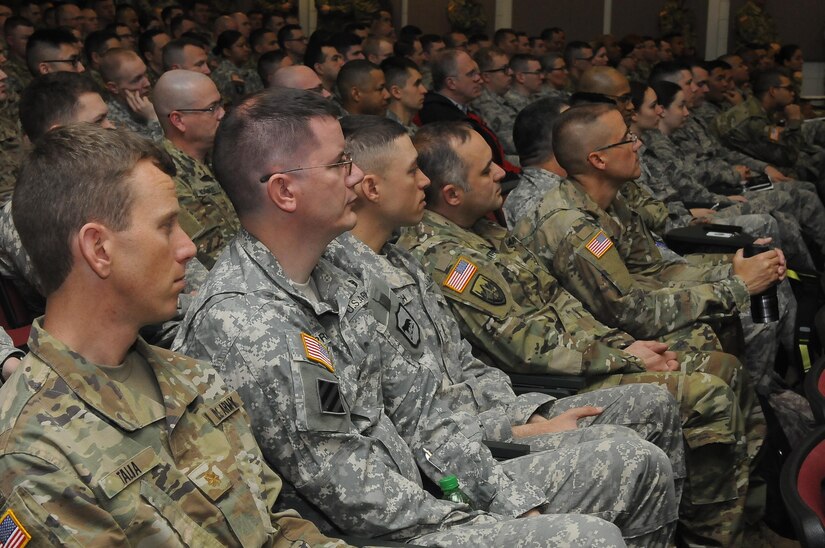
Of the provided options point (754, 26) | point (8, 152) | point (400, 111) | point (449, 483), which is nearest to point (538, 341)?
point (449, 483)

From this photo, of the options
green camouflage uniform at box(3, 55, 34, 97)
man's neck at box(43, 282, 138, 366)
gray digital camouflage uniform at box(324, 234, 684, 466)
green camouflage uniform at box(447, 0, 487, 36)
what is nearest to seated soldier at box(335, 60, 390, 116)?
green camouflage uniform at box(3, 55, 34, 97)

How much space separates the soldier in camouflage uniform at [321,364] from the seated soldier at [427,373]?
0.13 ft

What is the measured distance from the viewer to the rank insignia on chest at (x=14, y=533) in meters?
1.16

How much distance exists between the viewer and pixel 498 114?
23.4 feet

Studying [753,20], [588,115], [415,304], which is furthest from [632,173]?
[753,20]

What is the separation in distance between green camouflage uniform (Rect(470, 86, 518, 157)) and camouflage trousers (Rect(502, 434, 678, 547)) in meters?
4.94

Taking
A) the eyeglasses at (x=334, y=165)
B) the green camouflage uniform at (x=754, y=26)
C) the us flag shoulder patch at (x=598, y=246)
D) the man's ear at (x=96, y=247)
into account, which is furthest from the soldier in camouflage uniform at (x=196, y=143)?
the green camouflage uniform at (x=754, y=26)

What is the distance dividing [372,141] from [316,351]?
3.17 ft

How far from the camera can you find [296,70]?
4531 millimetres

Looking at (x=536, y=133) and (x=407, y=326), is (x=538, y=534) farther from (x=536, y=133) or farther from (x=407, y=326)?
(x=536, y=133)

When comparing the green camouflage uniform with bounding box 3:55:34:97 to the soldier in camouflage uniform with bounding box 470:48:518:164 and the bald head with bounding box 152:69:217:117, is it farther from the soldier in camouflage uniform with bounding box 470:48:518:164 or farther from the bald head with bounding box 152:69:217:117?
the soldier in camouflage uniform with bounding box 470:48:518:164

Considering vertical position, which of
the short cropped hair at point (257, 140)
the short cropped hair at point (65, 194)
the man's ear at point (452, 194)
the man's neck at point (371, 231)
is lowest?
the man's ear at point (452, 194)

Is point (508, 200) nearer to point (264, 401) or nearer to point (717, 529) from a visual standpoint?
point (717, 529)

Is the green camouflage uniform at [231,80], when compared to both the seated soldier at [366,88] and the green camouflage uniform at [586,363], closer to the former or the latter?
the seated soldier at [366,88]
